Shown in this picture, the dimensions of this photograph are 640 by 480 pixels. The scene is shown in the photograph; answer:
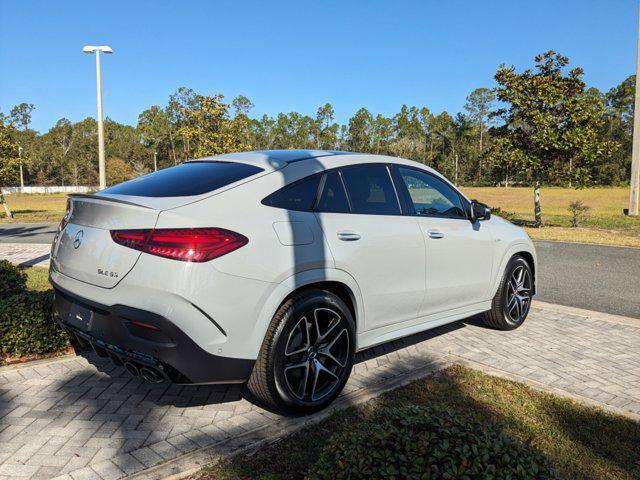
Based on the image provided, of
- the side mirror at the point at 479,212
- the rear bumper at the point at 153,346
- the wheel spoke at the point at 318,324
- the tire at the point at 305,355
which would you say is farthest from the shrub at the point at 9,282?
the side mirror at the point at 479,212

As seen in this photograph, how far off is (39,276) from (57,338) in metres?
4.06

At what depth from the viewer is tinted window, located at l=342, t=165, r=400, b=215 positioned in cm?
379

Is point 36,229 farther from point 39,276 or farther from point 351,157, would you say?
point 351,157

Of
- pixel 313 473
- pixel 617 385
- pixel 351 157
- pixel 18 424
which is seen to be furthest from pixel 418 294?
pixel 18 424

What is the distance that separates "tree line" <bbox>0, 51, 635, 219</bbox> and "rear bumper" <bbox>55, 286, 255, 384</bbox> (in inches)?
648

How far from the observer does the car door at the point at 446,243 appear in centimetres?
423

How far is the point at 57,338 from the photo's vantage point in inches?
175

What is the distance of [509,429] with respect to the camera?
124 inches

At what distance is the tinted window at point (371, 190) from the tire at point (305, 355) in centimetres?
81

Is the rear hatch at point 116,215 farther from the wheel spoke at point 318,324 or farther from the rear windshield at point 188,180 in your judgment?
the wheel spoke at point 318,324

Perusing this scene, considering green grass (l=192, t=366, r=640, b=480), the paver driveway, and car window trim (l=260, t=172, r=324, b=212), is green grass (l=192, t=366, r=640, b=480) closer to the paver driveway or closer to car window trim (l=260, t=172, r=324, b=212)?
the paver driveway

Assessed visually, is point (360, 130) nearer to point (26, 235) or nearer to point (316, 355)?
point (26, 235)

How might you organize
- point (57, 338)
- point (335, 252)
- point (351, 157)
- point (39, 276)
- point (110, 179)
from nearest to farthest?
point (335, 252)
point (351, 157)
point (57, 338)
point (39, 276)
point (110, 179)

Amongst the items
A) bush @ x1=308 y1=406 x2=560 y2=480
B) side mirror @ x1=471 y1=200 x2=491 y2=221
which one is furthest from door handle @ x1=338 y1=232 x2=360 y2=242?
side mirror @ x1=471 y1=200 x2=491 y2=221
